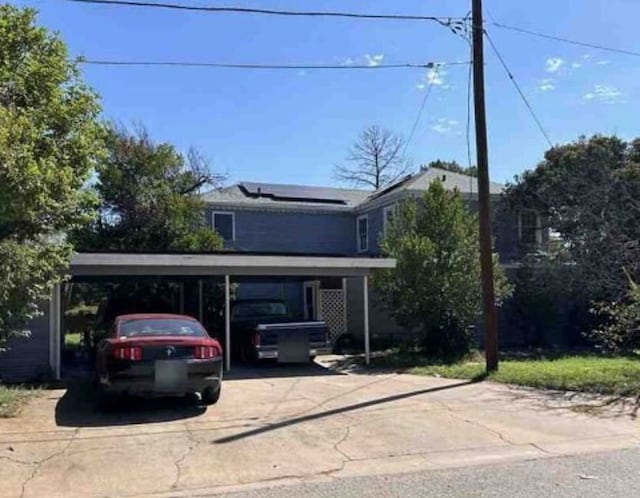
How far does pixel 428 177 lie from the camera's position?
2816cm

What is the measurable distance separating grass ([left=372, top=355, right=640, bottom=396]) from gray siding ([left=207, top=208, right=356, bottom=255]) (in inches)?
497

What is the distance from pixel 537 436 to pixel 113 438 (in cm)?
521

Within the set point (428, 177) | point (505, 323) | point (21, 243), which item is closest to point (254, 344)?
point (21, 243)

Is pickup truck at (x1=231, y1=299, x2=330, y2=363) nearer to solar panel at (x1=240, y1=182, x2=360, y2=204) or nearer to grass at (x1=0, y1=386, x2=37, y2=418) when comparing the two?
grass at (x1=0, y1=386, x2=37, y2=418)

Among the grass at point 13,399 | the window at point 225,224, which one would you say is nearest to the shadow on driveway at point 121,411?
the grass at point 13,399

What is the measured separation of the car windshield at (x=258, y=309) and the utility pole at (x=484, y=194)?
6890 millimetres

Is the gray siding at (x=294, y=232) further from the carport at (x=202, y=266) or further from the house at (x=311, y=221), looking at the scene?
the carport at (x=202, y=266)

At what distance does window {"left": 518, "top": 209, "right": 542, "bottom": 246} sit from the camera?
2747 cm

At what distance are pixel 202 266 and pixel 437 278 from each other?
605cm

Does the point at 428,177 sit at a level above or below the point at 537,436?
above

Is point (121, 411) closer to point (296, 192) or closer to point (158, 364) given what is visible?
point (158, 364)

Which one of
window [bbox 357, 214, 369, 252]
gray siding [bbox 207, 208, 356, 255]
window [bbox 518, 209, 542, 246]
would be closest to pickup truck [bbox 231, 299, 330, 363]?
gray siding [bbox 207, 208, 356, 255]

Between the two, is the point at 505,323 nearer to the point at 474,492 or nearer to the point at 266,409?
the point at 266,409

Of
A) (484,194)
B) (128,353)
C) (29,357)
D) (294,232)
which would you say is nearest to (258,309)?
(29,357)
